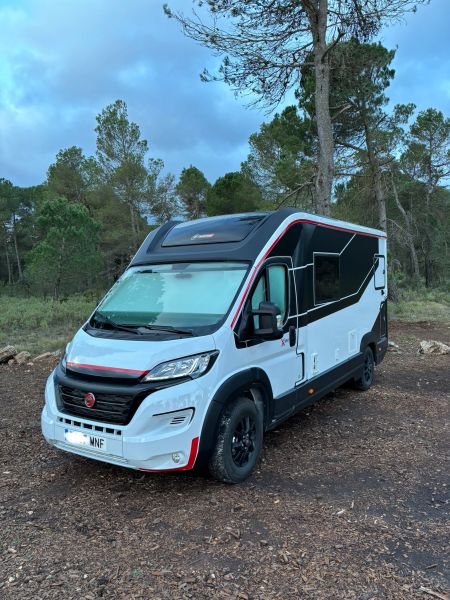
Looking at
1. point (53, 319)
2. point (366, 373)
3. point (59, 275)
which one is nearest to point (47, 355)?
point (366, 373)

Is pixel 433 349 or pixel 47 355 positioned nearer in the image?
pixel 433 349

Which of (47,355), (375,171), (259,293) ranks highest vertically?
(375,171)

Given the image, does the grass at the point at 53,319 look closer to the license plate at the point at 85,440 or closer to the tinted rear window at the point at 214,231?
the tinted rear window at the point at 214,231

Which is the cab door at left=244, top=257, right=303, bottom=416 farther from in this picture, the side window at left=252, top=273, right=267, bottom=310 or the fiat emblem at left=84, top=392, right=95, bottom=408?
the fiat emblem at left=84, top=392, right=95, bottom=408

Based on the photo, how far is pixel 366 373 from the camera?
7.33 m

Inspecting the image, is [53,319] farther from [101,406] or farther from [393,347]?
[101,406]

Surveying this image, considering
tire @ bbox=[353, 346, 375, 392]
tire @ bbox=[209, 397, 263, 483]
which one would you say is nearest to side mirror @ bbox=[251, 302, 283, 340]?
tire @ bbox=[209, 397, 263, 483]

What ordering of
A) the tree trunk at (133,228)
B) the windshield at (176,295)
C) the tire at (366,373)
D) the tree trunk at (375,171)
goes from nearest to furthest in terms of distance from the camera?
the windshield at (176,295) → the tire at (366,373) → the tree trunk at (375,171) → the tree trunk at (133,228)

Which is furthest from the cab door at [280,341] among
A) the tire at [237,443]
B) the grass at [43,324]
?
the grass at [43,324]

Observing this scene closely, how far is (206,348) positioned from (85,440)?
125 centimetres

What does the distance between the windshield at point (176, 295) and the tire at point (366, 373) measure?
3563mm

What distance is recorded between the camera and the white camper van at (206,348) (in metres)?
3.60

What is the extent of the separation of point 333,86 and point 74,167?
23479 millimetres

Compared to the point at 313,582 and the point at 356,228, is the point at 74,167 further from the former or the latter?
the point at 313,582
